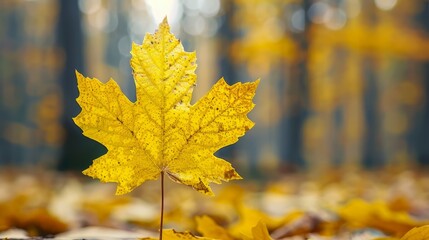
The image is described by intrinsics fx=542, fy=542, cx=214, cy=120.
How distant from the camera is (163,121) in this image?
2.91 ft

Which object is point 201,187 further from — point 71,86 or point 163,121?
point 71,86

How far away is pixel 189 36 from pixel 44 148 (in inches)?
464

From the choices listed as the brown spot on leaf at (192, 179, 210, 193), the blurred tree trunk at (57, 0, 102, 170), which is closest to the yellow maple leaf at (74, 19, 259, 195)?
the brown spot on leaf at (192, 179, 210, 193)

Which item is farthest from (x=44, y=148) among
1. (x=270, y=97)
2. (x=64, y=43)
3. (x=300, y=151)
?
(x=64, y=43)

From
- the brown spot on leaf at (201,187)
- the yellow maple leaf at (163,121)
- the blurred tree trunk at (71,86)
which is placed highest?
the blurred tree trunk at (71,86)

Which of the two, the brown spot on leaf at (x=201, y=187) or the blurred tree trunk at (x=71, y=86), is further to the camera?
the blurred tree trunk at (x=71, y=86)

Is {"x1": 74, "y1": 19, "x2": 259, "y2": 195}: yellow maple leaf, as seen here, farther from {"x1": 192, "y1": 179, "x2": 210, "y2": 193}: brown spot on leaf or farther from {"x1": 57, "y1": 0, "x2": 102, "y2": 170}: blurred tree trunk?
{"x1": 57, "y1": 0, "x2": 102, "y2": 170}: blurred tree trunk

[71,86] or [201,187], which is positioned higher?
[71,86]

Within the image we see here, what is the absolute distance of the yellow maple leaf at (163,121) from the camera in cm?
87

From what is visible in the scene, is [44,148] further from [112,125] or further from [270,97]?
[112,125]

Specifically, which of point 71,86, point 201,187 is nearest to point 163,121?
point 201,187

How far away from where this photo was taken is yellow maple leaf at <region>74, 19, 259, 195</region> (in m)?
0.87

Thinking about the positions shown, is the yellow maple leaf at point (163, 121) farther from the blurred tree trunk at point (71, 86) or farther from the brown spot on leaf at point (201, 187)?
the blurred tree trunk at point (71, 86)

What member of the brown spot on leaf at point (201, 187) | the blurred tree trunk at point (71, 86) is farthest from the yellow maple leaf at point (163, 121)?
the blurred tree trunk at point (71, 86)
